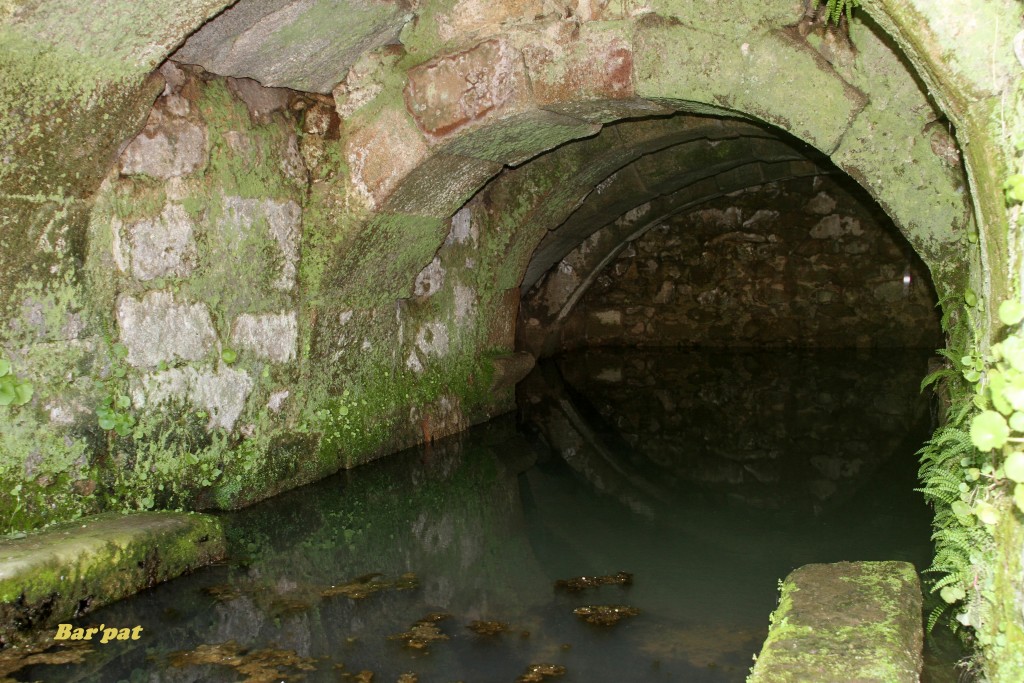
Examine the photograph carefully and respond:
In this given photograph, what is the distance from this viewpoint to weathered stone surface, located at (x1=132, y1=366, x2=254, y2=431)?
3.33 meters

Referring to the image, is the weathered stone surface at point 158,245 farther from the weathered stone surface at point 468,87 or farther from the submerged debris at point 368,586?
the submerged debris at point 368,586

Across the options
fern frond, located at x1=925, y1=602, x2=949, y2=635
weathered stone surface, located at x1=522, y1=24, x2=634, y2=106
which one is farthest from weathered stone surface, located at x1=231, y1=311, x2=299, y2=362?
fern frond, located at x1=925, y1=602, x2=949, y2=635

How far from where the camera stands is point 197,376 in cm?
351

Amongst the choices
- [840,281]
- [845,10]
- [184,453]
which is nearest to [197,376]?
[184,453]

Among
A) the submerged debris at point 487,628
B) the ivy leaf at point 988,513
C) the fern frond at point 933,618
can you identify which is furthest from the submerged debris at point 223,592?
the ivy leaf at point 988,513

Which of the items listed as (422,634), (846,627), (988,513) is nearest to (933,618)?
(846,627)

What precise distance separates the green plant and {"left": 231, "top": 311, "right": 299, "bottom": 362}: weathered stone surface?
2.91 ft

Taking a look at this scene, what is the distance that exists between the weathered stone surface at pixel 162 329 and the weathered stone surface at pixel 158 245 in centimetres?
9

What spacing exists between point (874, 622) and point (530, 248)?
392 centimetres

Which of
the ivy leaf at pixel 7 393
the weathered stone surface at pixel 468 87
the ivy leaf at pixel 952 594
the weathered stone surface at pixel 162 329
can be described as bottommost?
the ivy leaf at pixel 952 594

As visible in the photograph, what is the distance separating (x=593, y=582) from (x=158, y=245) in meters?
1.96

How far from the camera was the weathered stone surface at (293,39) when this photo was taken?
306 centimetres

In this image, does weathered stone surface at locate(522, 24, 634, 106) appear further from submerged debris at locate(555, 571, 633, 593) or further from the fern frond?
the fern frond

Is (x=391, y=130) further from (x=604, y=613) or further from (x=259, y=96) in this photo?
(x=604, y=613)
